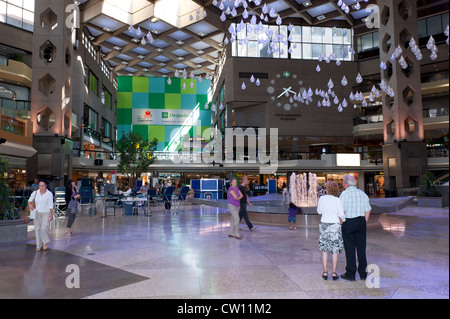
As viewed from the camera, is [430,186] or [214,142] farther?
[214,142]

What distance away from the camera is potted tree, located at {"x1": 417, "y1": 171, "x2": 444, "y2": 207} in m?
17.1

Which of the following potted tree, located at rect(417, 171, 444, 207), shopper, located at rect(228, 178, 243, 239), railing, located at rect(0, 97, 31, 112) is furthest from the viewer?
railing, located at rect(0, 97, 31, 112)

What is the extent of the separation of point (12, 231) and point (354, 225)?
710cm

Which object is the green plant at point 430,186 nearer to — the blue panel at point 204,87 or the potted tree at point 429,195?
the potted tree at point 429,195

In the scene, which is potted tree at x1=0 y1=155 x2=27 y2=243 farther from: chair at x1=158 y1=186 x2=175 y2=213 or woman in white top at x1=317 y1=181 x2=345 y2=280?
chair at x1=158 y1=186 x2=175 y2=213

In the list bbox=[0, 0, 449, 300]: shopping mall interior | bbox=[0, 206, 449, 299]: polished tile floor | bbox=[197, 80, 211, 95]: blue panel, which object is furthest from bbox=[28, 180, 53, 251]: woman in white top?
bbox=[197, 80, 211, 95]: blue panel

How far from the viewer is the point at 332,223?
177 inches

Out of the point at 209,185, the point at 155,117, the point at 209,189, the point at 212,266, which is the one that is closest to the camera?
the point at 212,266

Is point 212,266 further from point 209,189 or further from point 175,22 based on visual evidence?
point 175,22

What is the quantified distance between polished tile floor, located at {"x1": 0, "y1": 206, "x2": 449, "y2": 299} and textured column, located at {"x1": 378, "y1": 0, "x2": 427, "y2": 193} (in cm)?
1753

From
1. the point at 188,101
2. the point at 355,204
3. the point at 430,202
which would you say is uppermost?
the point at 188,101

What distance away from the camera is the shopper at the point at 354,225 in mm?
4449

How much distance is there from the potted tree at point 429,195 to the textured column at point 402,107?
20.1 ft

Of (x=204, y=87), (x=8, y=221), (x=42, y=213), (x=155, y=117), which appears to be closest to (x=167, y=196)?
(x=8, y=221)
